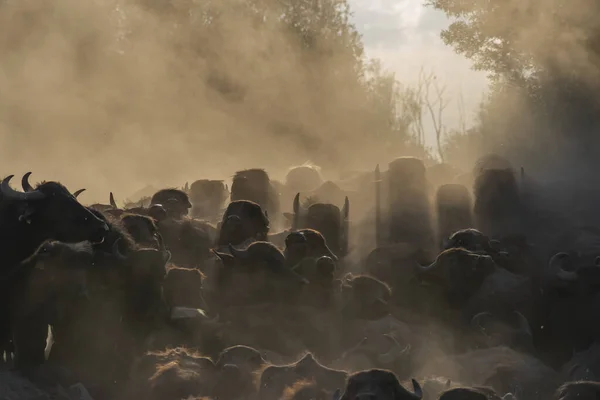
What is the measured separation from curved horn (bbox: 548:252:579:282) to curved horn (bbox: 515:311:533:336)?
1.05 m

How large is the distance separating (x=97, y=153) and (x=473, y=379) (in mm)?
29067

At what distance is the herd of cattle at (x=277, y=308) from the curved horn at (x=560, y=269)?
0.02m

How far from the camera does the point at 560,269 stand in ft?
47.6

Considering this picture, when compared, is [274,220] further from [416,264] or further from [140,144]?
[140,144]

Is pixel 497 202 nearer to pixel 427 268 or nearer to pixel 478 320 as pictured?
pixel 427 268

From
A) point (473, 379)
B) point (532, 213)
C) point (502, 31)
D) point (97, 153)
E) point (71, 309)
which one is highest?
point (502, 31)

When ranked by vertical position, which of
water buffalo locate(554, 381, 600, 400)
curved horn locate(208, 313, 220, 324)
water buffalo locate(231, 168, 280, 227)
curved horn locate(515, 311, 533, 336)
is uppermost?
water buffalo locate(231, 168, 280, 227)

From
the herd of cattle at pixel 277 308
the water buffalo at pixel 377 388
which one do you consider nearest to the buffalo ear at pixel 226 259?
the herd of cattle at pixel 277 308

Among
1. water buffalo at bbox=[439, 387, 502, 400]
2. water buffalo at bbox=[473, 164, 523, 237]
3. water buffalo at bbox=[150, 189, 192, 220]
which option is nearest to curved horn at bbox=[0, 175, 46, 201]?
water buffalo at bbox=[150, 189, 192, 220]

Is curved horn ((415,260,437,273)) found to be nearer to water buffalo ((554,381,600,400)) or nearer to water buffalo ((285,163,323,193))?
water buffalo ((554,381,600,400))

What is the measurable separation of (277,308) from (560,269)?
465 centimetres

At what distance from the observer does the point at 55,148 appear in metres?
37.8

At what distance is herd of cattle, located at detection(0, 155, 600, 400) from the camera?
9.73 meters

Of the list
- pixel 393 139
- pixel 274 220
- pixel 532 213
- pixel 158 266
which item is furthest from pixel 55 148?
pixel 158 266
